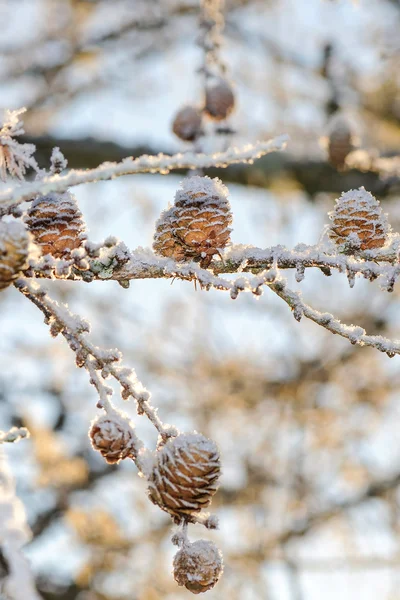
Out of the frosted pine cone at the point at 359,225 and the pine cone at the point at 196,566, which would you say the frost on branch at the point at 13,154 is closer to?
the frosted pine cone at the point at 359,225

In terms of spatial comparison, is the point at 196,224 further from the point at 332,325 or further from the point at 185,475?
the point at 185,475

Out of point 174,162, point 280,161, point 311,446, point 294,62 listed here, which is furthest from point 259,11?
point 174,162

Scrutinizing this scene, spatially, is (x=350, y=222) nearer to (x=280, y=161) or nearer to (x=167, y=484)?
(x=167, y=484)

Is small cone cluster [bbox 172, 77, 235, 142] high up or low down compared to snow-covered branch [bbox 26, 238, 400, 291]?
up

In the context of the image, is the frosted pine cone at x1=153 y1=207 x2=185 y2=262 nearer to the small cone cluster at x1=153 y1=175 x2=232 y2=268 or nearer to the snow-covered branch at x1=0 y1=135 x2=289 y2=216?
the small cone cluster at x1=153 y1=175 x2=232 y2=268

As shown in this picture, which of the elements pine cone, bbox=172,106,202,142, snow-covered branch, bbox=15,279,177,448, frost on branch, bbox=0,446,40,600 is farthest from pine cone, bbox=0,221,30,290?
pine cone, bbox=172,106,202,142

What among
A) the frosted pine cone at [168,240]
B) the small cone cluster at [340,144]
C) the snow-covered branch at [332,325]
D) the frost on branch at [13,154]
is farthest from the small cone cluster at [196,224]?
the small cone cluster at [340,144]
